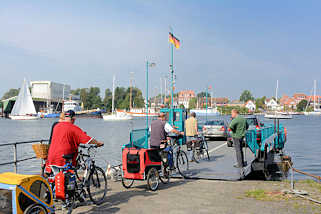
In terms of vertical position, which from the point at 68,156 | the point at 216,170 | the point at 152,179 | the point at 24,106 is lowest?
the point at 216,170

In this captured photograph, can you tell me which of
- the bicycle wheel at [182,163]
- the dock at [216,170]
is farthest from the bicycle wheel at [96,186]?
the dock at [216,170]

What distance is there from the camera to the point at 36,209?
495 centimetres

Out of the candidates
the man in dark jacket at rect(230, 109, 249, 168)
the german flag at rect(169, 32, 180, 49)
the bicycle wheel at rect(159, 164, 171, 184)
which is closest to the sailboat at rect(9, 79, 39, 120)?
the german flag at rect(169, 32, 180, 49)

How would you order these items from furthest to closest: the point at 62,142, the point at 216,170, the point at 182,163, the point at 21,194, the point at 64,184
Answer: the point at 216,170
the point at 182,163
the point at 62,142
the point at 64,184
the point at 21,194

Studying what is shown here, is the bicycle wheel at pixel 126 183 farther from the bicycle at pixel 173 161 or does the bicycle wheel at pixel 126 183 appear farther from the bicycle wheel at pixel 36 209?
the bicycle wheel at pixel 36 209

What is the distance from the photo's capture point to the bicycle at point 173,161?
9.01 m

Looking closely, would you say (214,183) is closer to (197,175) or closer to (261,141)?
(197,175)

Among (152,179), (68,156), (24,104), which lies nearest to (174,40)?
(152,179)

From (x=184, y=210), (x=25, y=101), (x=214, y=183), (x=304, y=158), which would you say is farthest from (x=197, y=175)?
(x=25, y=101)

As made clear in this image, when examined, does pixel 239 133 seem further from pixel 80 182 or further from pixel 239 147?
pixel 80 182

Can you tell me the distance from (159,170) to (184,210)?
2.27 meters

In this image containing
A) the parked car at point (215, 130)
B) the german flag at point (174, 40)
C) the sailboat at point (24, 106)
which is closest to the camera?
the german flag at point (174, 40)

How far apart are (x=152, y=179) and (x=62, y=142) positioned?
2.92m

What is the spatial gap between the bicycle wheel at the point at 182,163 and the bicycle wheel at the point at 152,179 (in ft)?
6.54
